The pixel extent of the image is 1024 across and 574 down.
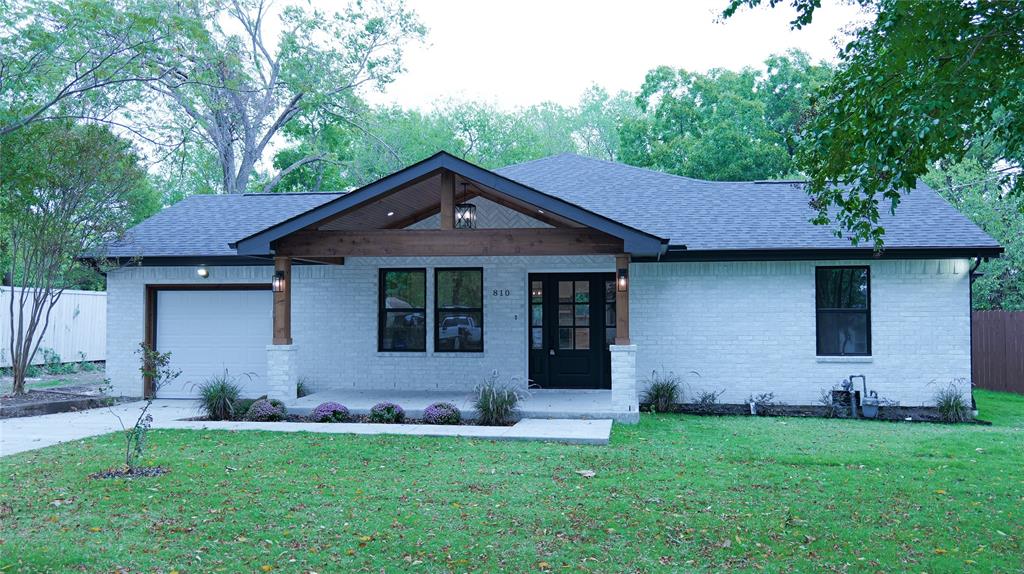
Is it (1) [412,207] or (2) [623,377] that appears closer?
(2) [623,377]

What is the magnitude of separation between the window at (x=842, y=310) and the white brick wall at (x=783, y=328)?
0.18 m

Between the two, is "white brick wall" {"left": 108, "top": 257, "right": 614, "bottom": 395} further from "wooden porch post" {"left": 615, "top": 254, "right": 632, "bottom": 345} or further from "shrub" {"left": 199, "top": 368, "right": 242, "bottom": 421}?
"shrub" {"left": 199, "top": 368, "right": 242, "bottom": 421}

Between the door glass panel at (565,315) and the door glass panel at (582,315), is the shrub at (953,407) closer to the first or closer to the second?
A: the door glass panel at (582,315)

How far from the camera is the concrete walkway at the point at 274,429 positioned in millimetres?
9820

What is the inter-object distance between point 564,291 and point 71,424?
313 inches

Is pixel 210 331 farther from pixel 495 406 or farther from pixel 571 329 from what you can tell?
pixel 571 329

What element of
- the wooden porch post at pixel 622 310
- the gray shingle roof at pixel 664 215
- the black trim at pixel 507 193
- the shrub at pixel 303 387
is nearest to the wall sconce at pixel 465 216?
the black trim at pixel 507 193

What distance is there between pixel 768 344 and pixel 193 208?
1209 centimetres

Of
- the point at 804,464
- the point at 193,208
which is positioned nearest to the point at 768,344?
the point at 804,464

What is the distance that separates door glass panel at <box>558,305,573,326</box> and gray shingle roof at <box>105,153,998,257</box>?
1781 mm

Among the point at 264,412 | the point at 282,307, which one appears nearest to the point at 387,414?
the point at 264,412

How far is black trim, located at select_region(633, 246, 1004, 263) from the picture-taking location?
1249 centimetres

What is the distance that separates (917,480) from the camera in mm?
7781

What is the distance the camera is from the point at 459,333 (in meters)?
14.3
